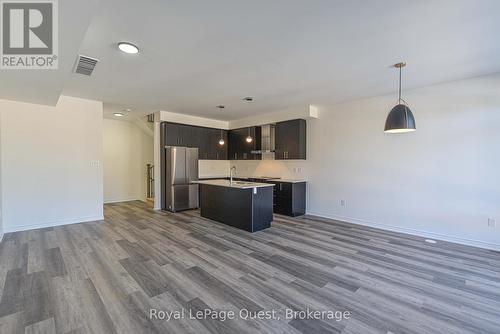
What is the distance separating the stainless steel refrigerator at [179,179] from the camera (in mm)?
6188

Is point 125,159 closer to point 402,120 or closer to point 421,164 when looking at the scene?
point 402,120

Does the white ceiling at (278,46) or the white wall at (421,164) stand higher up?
the white ceiling at (278,46)

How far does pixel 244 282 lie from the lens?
2596 mm

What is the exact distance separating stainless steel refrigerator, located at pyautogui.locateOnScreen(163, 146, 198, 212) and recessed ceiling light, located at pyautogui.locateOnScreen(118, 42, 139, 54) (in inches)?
140

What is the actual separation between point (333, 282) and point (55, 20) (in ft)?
12.1

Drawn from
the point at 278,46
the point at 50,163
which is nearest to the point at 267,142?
the point at 278,46

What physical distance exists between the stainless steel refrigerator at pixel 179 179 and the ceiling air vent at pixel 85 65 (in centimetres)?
291

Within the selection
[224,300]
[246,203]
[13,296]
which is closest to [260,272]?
[224,300]

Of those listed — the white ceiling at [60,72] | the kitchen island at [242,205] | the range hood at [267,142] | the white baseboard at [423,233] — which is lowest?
the white baseboard at [423,233]

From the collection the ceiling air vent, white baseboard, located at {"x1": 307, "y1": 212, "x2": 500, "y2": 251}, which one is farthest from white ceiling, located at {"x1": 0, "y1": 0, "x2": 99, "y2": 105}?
white baseboard, located at {"x1": 307, "y1": 212, "x2": 500, "y2": 251}

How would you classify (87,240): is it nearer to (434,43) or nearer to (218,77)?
(218,77)

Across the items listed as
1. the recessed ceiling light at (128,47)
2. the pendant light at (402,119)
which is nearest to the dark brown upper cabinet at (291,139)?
the pendant light at (402,119)

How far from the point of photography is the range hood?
6559 millimetres

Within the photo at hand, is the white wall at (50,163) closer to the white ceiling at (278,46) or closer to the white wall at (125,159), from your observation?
the white ceiling at (278,46)
